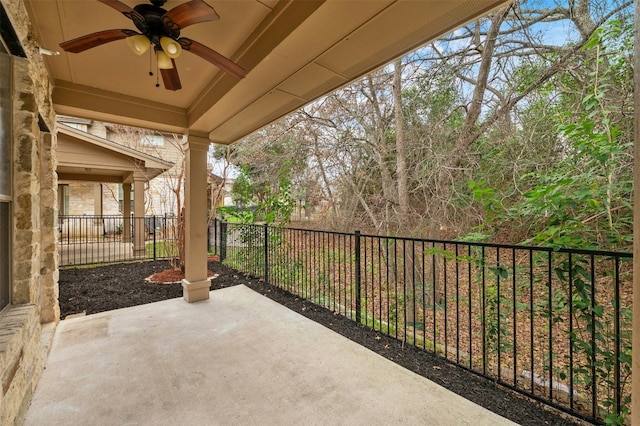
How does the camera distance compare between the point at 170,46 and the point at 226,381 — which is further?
the point at 226,381

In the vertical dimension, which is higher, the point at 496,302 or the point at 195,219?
the point at 195,219

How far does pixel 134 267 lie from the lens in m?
6.02

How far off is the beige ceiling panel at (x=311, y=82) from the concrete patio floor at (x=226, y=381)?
237 cm

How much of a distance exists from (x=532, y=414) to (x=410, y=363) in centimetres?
85

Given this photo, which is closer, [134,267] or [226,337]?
[226,337]

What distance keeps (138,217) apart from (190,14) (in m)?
6.98

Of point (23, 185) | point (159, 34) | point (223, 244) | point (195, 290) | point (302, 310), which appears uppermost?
point (159, 34)

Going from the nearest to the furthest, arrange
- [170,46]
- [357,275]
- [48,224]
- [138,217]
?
[170,46], [48,224], [357,275], [138,217]

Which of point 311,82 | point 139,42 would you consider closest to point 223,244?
point 311,82

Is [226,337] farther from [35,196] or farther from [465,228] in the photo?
[465,228]

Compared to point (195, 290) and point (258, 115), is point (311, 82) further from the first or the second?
point (195, 290)

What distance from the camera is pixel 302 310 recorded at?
3621mm

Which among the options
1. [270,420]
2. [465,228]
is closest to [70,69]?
[270,420]

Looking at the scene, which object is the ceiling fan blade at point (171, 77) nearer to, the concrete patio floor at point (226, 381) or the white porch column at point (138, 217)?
the concrete patio floor at point (226, 381)
